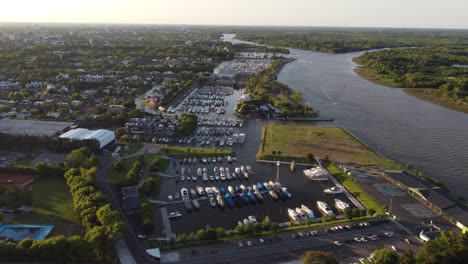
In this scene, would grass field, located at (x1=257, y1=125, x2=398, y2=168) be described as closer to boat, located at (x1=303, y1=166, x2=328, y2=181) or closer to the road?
boat, located at (x1=303, y1=166, x2=328, y2=181)

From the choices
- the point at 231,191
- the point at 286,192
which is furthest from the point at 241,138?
the point at 286,192

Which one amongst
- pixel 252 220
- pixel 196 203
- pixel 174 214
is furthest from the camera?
pixel 196 203

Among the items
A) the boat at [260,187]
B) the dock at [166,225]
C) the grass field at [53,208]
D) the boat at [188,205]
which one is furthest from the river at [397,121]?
the grass field at [53,208]

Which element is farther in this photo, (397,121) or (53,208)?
(397,121)

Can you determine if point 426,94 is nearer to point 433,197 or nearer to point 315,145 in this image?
point 315,145

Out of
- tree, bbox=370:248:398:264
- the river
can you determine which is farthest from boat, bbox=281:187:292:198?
the river

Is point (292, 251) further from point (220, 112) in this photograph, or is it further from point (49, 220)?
point (220, 112)
